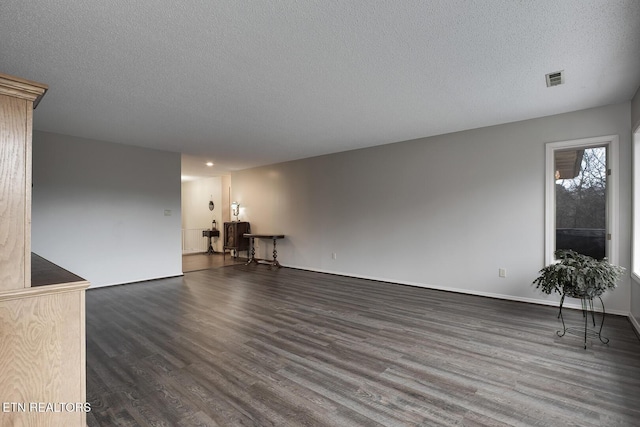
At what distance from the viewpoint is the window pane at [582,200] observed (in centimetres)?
383

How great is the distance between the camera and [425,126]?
453 cm

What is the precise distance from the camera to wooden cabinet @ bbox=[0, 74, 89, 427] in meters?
1.38

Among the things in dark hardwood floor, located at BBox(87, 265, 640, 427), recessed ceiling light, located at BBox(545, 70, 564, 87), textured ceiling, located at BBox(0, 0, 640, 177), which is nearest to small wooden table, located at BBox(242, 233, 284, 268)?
dark hardwood floor, located at BBox(87, 265, 640, 427)

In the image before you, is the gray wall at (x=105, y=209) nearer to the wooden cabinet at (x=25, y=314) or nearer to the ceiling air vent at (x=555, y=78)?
the wooden cabinet at (x=25, y=314)

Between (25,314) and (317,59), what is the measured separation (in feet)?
8.32

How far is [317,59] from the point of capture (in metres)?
2.60

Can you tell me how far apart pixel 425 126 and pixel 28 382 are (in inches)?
187

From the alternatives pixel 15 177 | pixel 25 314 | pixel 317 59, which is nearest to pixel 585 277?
pixel 317 59

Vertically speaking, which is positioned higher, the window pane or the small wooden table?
the window pane

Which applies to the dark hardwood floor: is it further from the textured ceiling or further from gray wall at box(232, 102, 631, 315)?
the textured ceiling

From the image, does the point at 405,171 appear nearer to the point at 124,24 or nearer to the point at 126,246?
the point at 124,24

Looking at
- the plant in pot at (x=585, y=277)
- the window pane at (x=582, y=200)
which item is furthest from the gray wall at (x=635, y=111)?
the plant in pot at (x=585, y=277)

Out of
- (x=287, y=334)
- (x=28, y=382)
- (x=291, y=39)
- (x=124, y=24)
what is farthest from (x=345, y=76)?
(x=28, y=382)

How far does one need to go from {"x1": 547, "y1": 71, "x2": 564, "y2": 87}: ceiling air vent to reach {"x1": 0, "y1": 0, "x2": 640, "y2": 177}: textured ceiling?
0.07 meters
